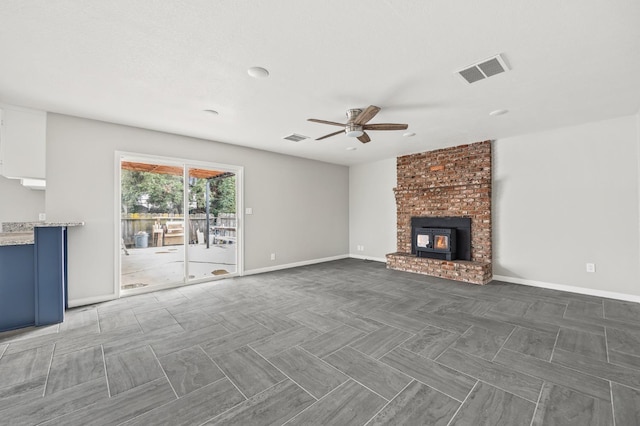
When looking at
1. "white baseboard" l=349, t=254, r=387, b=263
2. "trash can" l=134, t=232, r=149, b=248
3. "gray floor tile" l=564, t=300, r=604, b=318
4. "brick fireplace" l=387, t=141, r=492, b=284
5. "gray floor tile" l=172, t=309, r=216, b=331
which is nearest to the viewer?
"gray floor tile" l=172, t=309, r=216, b=331

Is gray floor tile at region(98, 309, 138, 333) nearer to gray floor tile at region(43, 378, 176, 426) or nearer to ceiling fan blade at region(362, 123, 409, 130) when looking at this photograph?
gray floor tile at region(43, 378, 176, 426)

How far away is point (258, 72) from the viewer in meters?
2.57

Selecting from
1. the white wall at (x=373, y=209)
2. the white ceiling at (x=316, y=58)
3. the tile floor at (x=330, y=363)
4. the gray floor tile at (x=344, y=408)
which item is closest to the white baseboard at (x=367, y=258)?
the white wall at (x=373, y=209)

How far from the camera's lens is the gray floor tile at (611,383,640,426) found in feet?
5.25

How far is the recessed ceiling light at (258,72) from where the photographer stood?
99.4 inches

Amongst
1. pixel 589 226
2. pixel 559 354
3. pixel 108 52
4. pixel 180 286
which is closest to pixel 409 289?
pixel 559 354

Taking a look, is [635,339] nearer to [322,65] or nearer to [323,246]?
[322,65]

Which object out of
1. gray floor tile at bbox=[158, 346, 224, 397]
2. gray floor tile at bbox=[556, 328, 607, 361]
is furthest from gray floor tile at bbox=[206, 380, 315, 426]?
gray floor tile at bbox=[556, 328, 607, 361]

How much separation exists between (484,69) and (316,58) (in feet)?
5.16

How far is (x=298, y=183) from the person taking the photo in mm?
6336

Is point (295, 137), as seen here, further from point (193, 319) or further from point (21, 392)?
point (21, 392)

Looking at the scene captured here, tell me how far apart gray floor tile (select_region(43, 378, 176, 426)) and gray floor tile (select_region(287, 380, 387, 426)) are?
0.92 m

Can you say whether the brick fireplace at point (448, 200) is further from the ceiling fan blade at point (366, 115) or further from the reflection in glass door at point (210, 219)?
the reflection in glass door at point (210, 219)

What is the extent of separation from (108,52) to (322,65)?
5.83 ft
